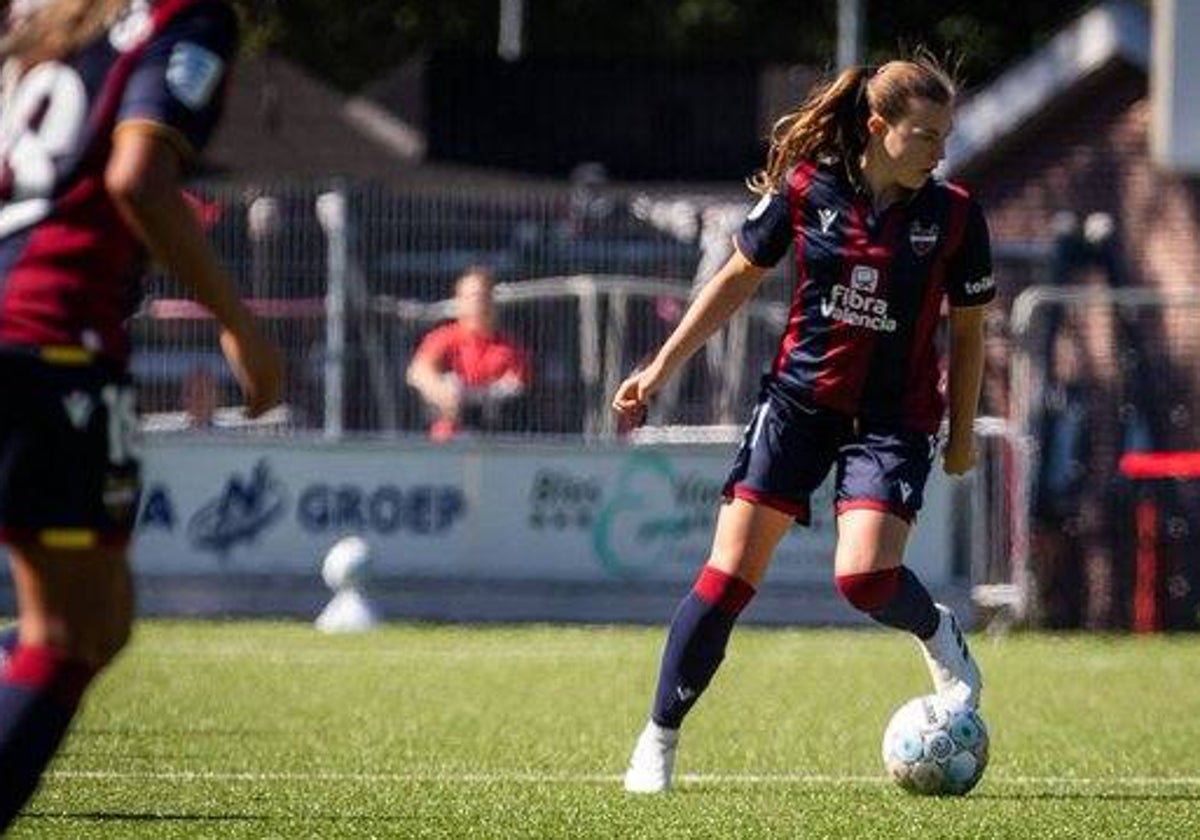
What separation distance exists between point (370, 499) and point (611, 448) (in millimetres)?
1327

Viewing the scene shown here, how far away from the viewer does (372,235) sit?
65.7ft

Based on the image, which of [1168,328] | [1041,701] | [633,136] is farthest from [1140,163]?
[633,136]

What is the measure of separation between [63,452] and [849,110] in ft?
12.5

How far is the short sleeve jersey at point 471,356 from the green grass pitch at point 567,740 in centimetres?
190

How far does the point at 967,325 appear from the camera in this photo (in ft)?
29.8

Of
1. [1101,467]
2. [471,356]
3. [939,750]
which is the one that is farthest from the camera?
[1101,467]

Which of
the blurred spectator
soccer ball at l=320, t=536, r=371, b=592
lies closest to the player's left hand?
soccer ball at l=320, t=536, r=371, b=592

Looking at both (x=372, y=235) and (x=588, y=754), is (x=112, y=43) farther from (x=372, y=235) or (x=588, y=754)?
(x=372, y=235)

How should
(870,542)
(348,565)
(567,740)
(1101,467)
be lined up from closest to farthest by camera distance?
(870,542) < (567,740) < (348,565) < (1101,467)

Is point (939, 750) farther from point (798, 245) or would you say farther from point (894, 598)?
point (798, 245)

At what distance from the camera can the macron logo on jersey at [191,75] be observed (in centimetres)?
570

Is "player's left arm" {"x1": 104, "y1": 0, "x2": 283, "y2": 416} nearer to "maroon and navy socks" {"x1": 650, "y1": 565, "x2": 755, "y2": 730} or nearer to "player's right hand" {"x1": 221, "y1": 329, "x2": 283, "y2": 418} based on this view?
"player's right hand" {"x1": 221, "y1": 329, "x2": 283, "y2": 418}

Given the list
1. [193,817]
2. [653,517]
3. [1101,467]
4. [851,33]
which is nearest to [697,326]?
[193,817]

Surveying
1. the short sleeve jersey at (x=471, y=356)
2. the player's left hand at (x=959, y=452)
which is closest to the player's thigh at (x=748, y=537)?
the player's left hand at (x=959, y=452)
